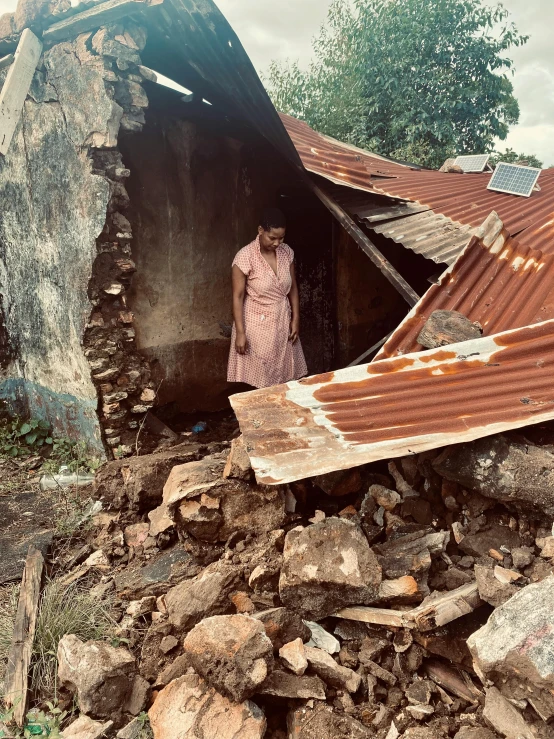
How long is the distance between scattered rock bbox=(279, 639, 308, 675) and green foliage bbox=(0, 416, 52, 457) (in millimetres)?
3426

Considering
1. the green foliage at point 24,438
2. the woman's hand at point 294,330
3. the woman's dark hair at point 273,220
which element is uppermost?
the woman's dark hair at point 273,220

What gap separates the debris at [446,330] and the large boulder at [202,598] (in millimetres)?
1628

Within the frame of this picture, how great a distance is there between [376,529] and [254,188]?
4.00 metres

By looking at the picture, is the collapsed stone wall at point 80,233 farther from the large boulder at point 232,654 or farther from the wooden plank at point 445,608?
the wooden plank at point 445,608

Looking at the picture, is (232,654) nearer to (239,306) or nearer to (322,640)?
(322,640)

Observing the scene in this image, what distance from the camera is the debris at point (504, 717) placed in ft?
5.82

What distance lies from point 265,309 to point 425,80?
1131 cm

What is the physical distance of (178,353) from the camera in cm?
536

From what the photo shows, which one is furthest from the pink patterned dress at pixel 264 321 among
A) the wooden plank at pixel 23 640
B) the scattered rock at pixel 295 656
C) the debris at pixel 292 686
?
the debris at pixel 292 686

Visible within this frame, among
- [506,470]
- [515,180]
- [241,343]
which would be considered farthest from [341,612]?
[515,180]

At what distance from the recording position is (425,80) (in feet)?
43.4

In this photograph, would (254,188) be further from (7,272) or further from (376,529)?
(376,529)

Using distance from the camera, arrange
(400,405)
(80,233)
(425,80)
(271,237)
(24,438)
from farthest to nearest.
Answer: (425,80), (24,438), (271,237), (80,233), (400,405)

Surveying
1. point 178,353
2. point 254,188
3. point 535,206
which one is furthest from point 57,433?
point 535,206
